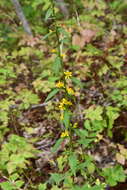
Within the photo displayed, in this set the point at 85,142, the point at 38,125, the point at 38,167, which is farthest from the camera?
the point at 38,125

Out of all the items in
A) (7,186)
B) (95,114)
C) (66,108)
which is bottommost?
(7,186)

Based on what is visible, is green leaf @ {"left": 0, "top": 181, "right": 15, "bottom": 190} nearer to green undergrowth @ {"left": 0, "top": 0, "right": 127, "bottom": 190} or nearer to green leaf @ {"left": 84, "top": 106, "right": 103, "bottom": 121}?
green undergrowth @ {"left": 0, "top": 0, "right": 127, "bottom": 190}

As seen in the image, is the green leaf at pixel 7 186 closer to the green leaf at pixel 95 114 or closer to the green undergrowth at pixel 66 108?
the green undergrowth at pixel 66 108

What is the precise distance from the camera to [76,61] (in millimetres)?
4500

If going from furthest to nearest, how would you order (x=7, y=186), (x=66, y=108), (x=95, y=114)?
(x=95, y=114) → (x=7, y=186) → (x=66, y=108)

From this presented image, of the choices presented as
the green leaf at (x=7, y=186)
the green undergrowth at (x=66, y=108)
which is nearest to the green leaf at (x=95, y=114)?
the green undergrowth at (x=66, y=108)

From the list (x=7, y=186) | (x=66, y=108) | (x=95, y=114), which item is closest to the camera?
(x=66, y=108)

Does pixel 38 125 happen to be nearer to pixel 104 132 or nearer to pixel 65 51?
pixel 104 132

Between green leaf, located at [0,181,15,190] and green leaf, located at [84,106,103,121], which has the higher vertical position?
green leaf, located at [84,106,103,121]

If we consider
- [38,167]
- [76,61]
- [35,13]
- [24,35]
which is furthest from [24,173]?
[35,13]

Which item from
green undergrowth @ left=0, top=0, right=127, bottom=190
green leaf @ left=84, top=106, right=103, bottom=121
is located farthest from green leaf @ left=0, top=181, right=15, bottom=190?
green leaf @ left=84, top=106, right=103, bottom=121

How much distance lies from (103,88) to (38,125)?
1055 mm

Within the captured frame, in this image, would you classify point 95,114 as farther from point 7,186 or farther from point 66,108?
point 7,186

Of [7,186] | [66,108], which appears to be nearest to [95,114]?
[66,108]
